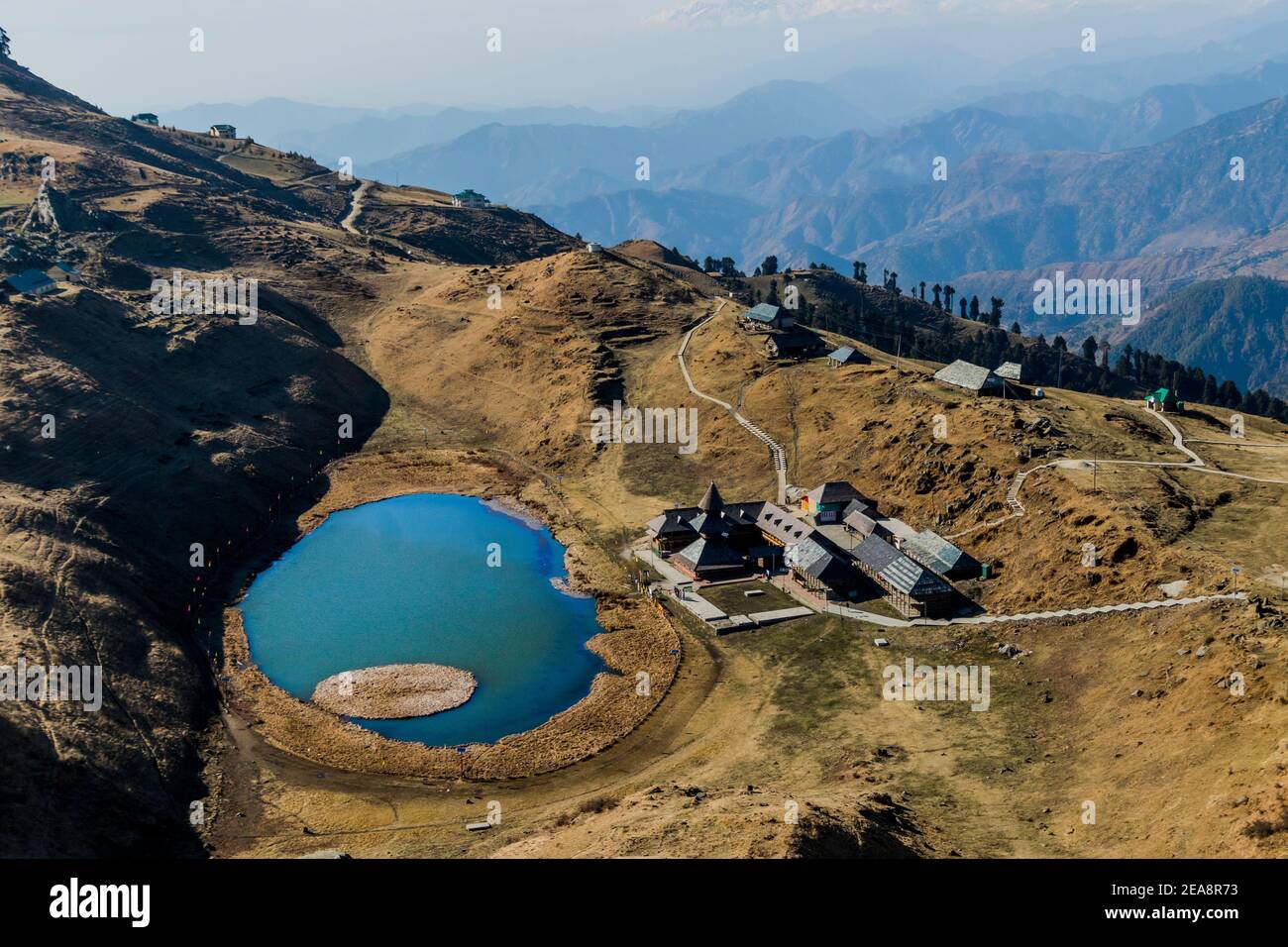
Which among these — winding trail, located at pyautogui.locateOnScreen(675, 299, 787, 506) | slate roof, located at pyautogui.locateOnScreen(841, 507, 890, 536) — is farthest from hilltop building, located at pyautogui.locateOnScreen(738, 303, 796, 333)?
slate roof, located at pyautogui.locateOnScreen(841, 507, 890, 536)

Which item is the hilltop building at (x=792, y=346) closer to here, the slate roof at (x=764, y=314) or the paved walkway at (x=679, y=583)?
the slate roof at (x=764, y=314)

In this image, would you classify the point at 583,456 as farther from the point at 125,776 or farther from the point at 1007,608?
the point at 125,776

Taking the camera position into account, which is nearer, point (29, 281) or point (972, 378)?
point (972, 378)

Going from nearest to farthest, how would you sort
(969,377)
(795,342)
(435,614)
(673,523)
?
1. (435,614)
2. (673,523)
3. (969,377)
4. (795,342)

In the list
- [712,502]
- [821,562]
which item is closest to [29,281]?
[712,502]

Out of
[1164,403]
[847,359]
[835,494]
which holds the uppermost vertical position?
[847,359]

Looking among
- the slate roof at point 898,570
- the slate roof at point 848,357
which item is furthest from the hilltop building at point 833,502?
the slate roof at point 848,357

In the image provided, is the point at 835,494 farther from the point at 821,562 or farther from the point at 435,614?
the point at 435,614
